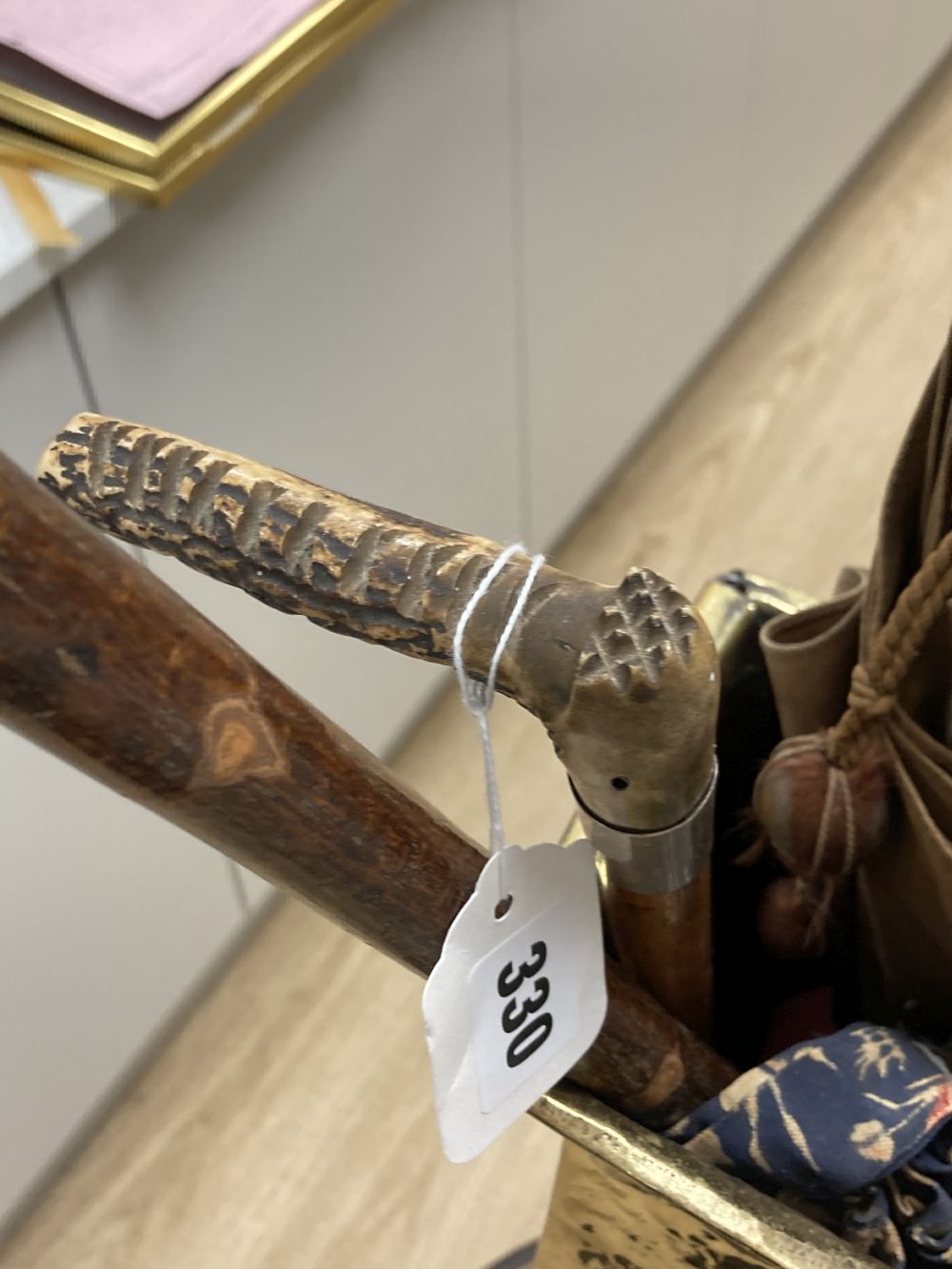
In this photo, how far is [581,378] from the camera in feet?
3.75

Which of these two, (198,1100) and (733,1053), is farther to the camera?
(198,1100)

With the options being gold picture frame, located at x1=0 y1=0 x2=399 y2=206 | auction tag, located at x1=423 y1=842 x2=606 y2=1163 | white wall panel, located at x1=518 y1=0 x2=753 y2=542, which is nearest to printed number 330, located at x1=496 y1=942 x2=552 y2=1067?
auction tag, located at x1=423 y1=842 x2=606 y2=1163

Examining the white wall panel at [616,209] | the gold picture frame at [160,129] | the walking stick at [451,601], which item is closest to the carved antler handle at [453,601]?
the walking stick at [451,601]

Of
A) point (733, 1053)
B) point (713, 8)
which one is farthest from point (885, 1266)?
point (713, 8)

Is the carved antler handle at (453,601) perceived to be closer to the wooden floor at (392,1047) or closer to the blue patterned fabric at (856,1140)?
the blue patterned fabric at (856,1140)

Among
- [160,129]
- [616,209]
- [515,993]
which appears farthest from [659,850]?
[616,209]

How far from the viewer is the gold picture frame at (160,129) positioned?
1.85 ft

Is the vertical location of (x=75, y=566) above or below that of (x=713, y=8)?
below

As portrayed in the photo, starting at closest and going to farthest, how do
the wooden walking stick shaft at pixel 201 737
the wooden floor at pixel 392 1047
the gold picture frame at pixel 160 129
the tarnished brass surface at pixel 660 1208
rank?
the wooden walking stick shaft at pixel 201 737 < the tarnished brass surface at pixel 660 1208 < the gold picture frame at pixel 160 129 < the wooden floor at pixel 392 1047

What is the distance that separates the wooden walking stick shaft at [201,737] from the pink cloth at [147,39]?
1.54 feet

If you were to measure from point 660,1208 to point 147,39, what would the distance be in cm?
62

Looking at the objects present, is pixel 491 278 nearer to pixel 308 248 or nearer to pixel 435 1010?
pixel 308 248

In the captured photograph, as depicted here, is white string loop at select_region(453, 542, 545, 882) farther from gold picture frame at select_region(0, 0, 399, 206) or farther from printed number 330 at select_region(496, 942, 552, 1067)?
gold picture frame at select_region(0, 0, 399, 206)

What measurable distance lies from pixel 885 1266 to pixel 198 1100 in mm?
773
